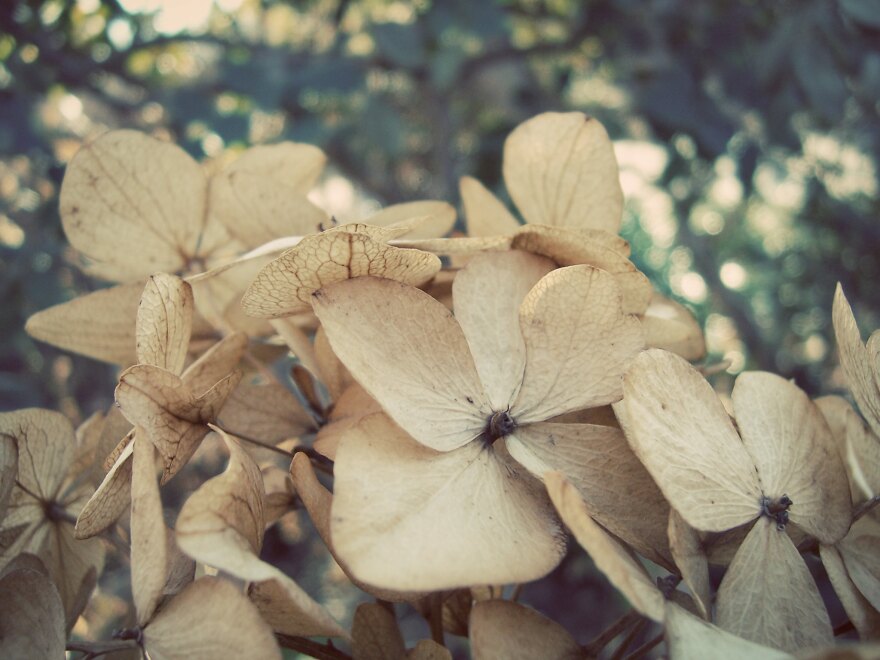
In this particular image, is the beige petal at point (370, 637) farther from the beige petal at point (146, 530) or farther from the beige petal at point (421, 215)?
the beige petal at point (421, 215)

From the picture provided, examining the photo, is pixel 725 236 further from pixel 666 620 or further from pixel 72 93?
pixel 666 620

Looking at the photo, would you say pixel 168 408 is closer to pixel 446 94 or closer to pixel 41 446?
pixel 41 446

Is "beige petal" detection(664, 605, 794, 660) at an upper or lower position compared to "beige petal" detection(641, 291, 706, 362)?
lower

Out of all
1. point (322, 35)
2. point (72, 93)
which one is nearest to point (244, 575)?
point (72, 93)

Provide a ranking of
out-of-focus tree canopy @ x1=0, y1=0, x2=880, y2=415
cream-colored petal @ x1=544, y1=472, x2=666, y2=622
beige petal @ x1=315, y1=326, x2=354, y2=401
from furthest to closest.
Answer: out-of-focus tree canopy @ x1=0, y1=0, x2=880, y2=415 < beige petal @ x1=315, y1=326, x2=354, y2=401 < cream-colored petal @ x1=544, y1=472, x2=666, y2=622

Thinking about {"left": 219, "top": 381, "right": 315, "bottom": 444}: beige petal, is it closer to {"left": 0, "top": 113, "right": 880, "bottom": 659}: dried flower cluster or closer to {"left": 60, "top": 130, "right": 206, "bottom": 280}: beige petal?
{"left": 0, "top": 113, "right": 880, "bottom": 659}: dried flower cluster

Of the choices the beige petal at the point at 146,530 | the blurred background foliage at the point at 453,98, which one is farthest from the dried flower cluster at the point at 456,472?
the blurred background foliage at the point at 453,98

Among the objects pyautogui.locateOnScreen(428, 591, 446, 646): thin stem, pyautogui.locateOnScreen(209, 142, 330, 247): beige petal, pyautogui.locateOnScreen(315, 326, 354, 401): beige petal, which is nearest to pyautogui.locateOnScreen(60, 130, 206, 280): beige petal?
pyautogui.locateOnScreen(209, 142, 330, 247): beige petal
